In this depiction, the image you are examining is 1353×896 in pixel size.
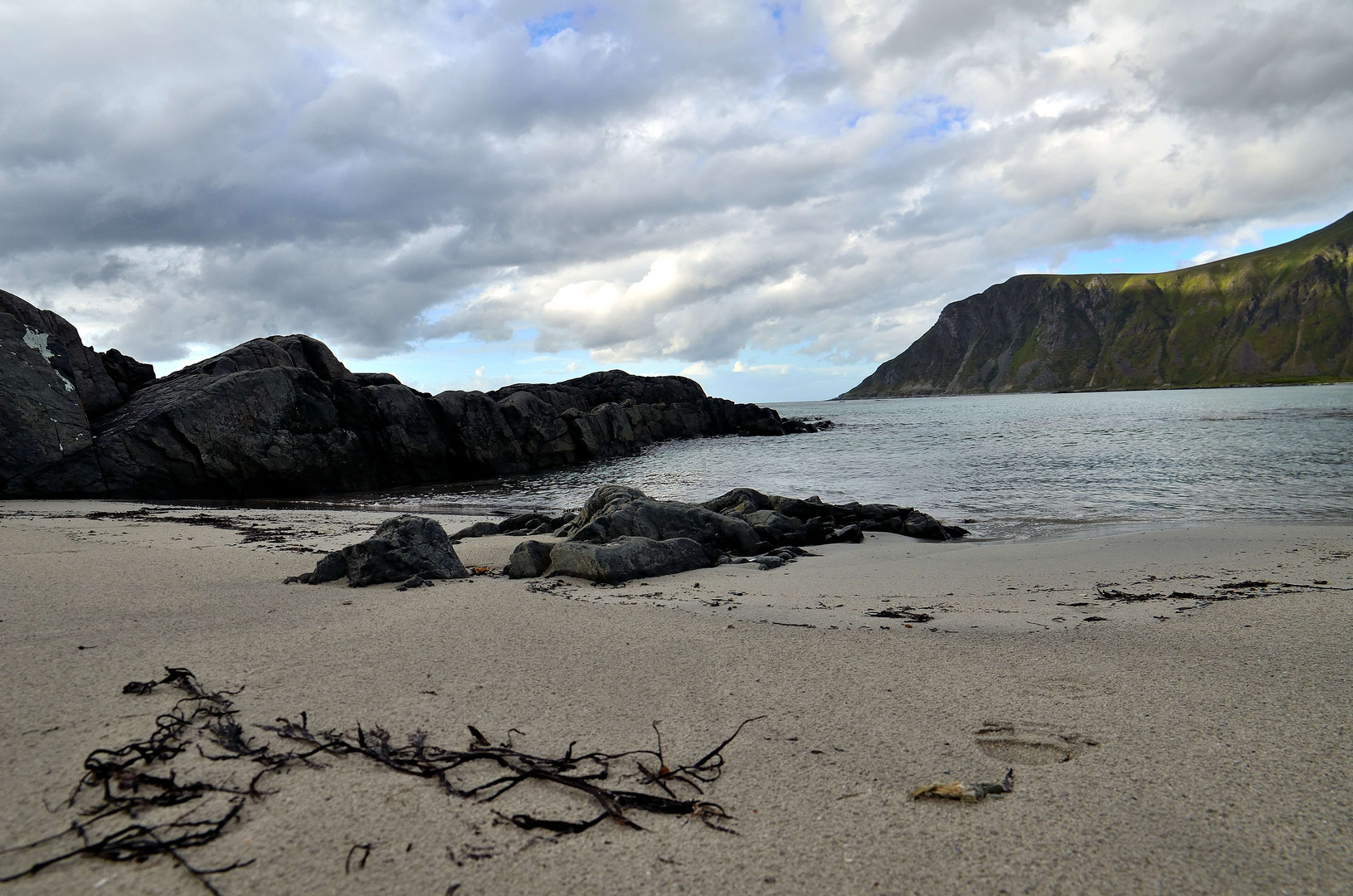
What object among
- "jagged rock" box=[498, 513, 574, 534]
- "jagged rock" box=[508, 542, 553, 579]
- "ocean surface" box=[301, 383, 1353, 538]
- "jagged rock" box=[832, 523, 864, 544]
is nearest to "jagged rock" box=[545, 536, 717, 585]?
"jagged rock" box=[508, 542, 553, 579]

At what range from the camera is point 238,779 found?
283 cm

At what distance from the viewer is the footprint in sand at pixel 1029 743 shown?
3.21 m

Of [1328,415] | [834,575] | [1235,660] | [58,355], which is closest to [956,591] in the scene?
[834,575]

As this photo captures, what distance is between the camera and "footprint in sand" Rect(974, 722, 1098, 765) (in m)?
3.21

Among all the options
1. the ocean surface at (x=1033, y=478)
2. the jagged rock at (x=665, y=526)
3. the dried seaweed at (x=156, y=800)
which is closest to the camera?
the dried seaweed at (x=156, y=800)

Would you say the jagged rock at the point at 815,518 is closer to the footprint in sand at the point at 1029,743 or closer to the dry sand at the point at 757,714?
the dry sand at the point at 757,714

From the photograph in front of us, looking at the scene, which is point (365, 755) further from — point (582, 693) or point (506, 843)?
point (582, 693)

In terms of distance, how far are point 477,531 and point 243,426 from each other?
16460 mm

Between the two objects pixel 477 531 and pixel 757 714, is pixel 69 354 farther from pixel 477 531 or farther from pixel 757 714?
pixel 757 714

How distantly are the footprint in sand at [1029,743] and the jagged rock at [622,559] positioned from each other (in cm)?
538

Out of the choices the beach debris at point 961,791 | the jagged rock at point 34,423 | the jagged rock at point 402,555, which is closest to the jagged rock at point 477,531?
the jagged rock at point 402,555

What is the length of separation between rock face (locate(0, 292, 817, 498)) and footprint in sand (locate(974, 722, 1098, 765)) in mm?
11746

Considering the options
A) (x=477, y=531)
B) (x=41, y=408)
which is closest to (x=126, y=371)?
(x=41, y=408)

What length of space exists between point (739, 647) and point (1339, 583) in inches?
275
